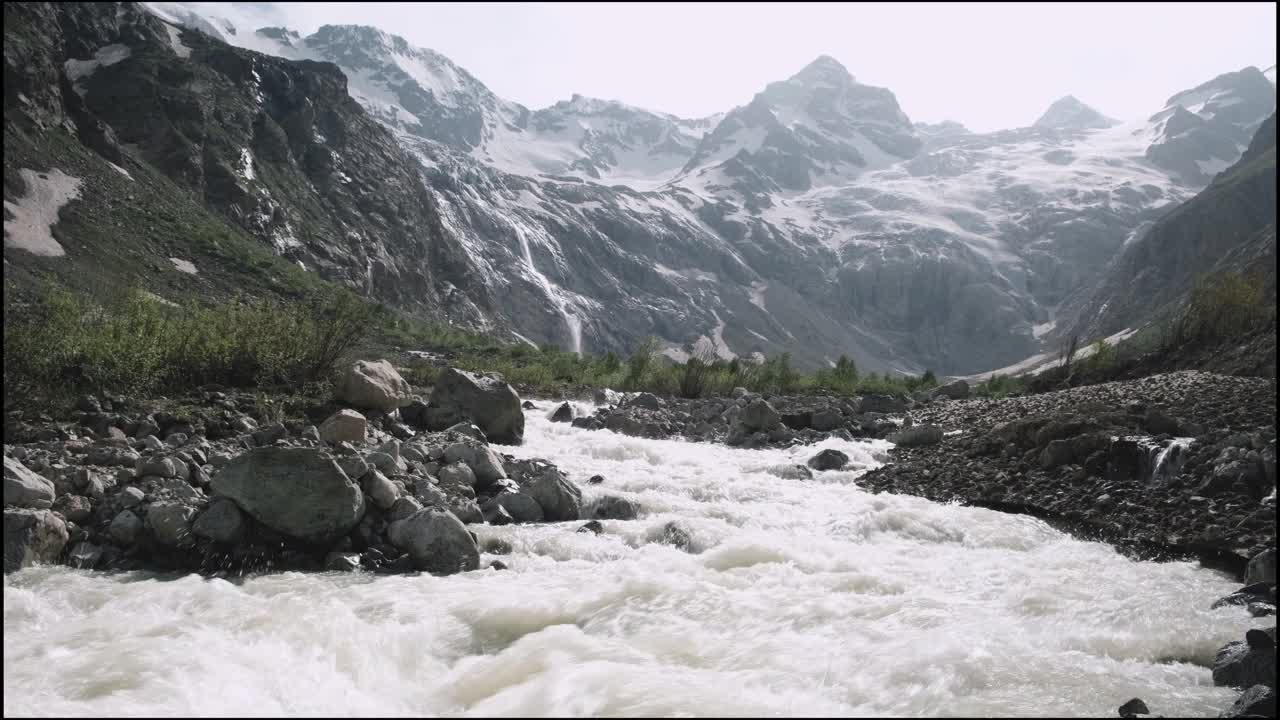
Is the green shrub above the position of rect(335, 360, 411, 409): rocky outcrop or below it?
above

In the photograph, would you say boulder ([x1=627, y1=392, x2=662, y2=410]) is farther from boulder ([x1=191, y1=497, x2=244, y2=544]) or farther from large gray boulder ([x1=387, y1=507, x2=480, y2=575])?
boulder ([x1=191, y1=497, x2=244, y2=544])

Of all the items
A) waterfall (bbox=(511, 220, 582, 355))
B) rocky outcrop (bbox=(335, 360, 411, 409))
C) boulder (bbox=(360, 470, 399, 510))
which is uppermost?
waterfall (bbox=(511, 220, 582, 355))

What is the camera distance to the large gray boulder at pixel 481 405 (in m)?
15.8

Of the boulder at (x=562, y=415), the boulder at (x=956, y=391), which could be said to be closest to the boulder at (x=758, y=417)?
the boulder at (x=562, y=415)

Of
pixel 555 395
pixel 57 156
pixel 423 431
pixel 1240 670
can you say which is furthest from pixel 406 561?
pixel 57 156

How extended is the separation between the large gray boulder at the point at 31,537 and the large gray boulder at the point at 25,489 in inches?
7.5

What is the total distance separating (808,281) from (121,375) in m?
196

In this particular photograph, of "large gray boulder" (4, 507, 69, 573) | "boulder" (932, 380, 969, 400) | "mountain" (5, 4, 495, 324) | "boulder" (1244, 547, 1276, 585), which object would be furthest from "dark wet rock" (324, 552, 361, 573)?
"mountain" (5, 4, 495, 324)

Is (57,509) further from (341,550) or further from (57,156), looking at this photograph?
(57,156)

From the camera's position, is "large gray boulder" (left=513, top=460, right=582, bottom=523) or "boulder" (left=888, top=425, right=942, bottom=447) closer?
"large gray boulder" (left=513, top=460, right=582, bottom=523)

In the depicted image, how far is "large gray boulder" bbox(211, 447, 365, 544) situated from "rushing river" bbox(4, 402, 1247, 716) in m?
0.75

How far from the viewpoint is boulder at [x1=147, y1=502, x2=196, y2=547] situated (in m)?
7.52

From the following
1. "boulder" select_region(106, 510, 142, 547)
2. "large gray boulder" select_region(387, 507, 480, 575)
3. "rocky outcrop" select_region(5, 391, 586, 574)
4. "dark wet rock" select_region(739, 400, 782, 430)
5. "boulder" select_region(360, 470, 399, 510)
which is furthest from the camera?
"dark wet rock" select_region(739, 400, 782, 430)

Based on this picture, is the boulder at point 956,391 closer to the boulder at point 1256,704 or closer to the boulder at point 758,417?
the boulder at point 758,417
